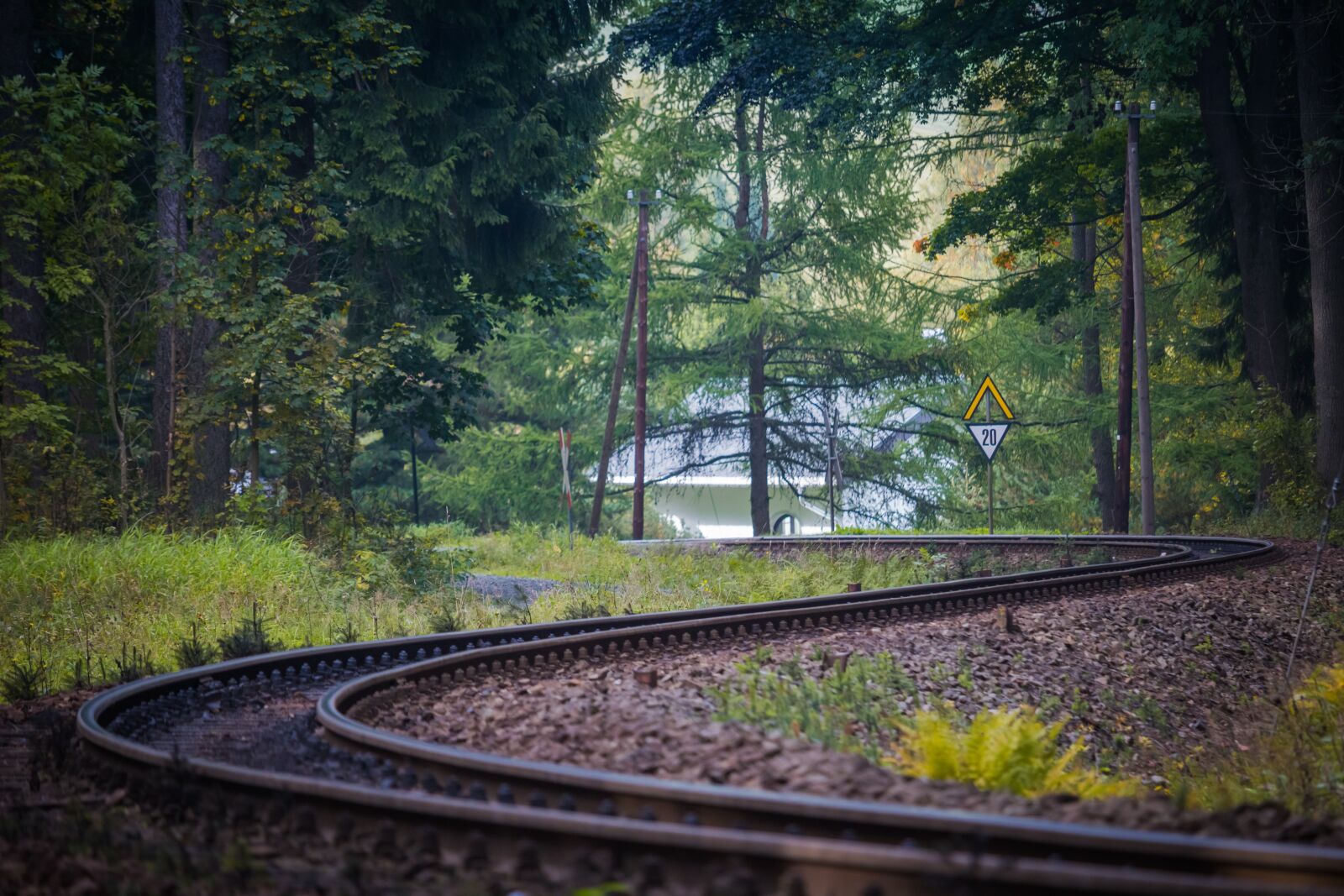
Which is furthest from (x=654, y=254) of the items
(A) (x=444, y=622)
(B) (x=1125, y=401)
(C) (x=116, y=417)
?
(A) (x=444, y=622)

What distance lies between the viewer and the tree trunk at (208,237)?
15938 mm

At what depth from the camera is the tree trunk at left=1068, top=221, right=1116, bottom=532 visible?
31562 millimetres

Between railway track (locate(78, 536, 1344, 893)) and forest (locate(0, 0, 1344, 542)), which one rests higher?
forest (locate(0, 0, 1344, 542))

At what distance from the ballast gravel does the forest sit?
8094mm

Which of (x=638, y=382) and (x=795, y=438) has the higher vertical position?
Answer: (x=638, y=382)

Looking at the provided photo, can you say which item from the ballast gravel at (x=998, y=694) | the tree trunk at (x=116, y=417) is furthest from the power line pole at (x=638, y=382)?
the ballast gravel at (x=998, y=694)

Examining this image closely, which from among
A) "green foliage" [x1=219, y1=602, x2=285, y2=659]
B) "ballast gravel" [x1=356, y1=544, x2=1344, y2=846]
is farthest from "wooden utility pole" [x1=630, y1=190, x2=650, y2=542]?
"green foliage" [x1=219, y1=602, x2=285, y2=659]

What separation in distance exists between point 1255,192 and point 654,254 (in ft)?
49.9

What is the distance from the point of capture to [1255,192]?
23.5m

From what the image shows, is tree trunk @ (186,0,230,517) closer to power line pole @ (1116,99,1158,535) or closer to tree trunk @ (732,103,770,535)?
power line pole @ (1116,99,1158,535)

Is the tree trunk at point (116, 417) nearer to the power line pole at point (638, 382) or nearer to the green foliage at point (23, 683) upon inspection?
the green foliage at point (23, 683)

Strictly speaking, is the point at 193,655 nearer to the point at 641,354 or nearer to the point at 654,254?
the point at 641,354

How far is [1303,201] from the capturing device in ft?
76.5

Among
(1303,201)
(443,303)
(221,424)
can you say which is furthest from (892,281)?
(221,424)
